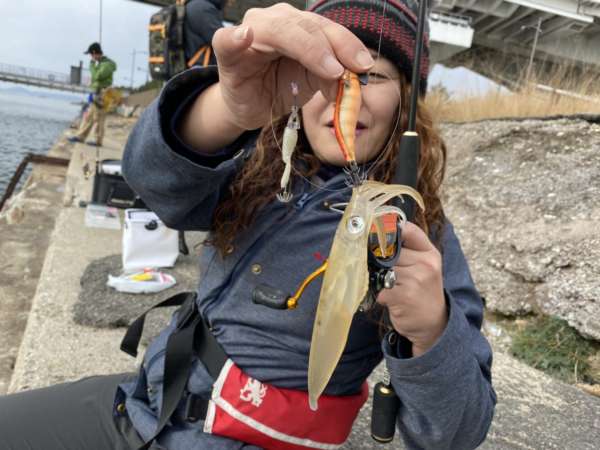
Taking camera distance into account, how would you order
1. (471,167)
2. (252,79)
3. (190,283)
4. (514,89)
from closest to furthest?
(252,79), (190,283), (471,167), (514,89)

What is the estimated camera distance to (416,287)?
98 cm

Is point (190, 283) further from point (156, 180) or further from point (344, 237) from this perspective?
point (344, 237)

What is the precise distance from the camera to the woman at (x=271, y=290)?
1.10m

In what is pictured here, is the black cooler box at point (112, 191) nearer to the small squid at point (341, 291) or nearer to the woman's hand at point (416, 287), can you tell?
the woman's hand at point (416, 287)

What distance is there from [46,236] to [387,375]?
20.0 ft

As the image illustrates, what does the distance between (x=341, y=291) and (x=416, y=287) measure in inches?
10.0

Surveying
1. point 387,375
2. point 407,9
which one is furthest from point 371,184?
point 407,9

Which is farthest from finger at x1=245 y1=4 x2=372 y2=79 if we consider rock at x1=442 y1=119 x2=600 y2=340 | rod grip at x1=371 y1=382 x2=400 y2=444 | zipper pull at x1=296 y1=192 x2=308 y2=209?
rock at x1=442 y1=119 x2=600 y2=340

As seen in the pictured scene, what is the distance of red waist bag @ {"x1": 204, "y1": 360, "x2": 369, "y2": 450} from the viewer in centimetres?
136

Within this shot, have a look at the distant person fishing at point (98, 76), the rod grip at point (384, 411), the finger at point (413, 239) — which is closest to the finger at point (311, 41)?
the finger at point (413, 239)

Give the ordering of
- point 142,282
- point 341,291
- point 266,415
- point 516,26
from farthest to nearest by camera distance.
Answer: point 516,26 → point 142,282 → point 266,415 → point 341,291

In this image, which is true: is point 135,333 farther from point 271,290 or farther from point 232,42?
point 232,42

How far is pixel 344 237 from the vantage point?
816 mm

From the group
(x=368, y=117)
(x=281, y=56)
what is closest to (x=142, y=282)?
(x=368, y=117)
